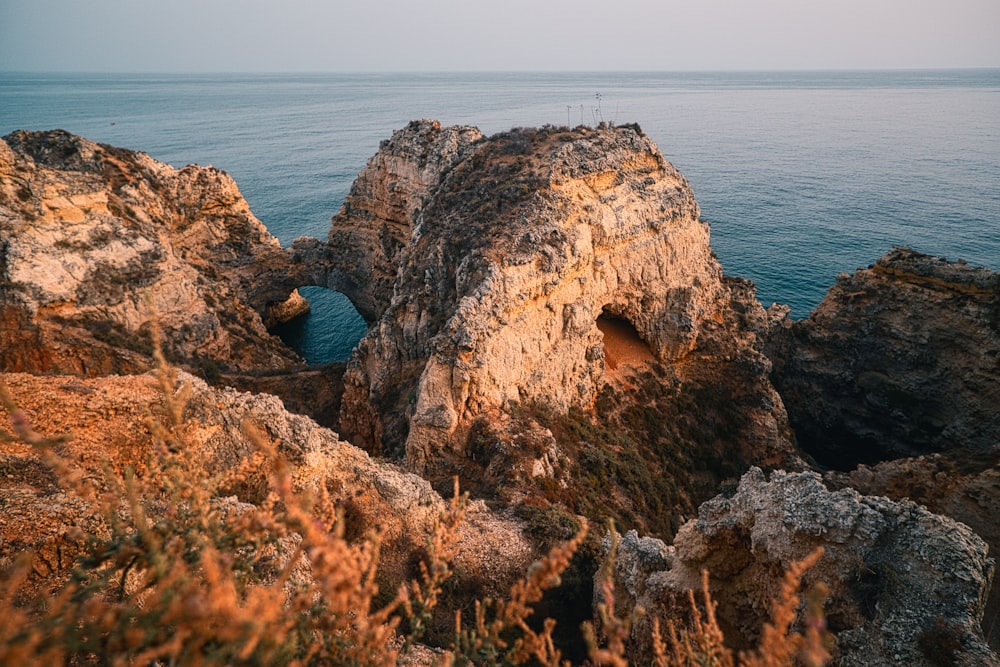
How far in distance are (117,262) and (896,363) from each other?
4498cm

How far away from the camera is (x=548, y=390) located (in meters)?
23.7

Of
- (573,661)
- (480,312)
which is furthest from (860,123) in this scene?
(573,661)

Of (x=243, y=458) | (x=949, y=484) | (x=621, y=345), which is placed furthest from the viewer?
(x=621, y=345)

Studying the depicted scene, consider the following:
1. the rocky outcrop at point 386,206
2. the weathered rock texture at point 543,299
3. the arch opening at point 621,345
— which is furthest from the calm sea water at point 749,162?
the arch opening at point 621,345

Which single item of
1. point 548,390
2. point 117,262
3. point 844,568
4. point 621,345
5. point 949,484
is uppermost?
point 117,262

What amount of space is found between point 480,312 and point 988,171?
90.9m

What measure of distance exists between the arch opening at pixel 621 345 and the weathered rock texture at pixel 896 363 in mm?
11173

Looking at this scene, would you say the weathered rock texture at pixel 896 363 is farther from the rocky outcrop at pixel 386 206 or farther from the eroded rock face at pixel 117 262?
the eroded rock face at pixel 117 262

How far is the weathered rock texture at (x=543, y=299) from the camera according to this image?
20922 mm

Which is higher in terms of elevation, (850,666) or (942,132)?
(942,132)

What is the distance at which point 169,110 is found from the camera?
156 meters

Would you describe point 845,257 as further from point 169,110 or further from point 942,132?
point 169,110

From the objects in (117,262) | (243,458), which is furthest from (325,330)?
(243,458)

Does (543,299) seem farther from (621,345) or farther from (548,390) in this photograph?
(621,345)
